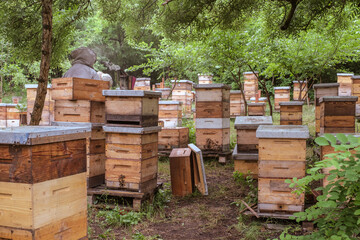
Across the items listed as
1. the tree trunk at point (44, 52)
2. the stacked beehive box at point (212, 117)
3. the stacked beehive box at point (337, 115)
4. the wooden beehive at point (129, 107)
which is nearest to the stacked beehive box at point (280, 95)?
the stacked beehive box at point (212, 117)

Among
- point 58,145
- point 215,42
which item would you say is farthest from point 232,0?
point 58,145

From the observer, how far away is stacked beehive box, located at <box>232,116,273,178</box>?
539 centimetres

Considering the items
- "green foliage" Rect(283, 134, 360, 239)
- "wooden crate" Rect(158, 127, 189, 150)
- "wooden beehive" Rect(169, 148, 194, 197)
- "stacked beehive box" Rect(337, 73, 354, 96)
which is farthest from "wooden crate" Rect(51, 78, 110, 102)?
"stacked beehive box" Rect(337, 73, 354, 96)

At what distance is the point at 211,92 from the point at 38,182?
5.14 meters

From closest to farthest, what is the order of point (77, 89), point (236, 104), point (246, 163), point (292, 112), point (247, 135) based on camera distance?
point (77, 89), point (246, 163), point (247, 135), point (292, 112), point (236, 104)

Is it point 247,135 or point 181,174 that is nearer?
point 181,174

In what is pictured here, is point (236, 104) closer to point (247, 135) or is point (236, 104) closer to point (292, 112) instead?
point (292, 112)

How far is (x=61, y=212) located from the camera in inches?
87.3

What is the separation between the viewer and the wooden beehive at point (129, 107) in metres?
4.23

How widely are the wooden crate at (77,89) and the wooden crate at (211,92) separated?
2.48 meters

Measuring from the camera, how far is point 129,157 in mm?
4324

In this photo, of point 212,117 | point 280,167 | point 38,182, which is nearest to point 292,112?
point 212,117

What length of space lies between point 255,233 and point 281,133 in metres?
1.05

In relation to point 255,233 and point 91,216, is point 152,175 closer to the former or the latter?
point 91,216
